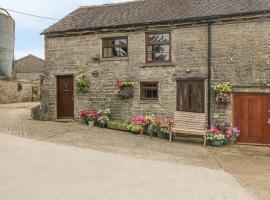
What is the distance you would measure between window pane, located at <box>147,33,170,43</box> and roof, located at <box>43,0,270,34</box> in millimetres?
660

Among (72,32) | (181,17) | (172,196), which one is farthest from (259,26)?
(172,196)

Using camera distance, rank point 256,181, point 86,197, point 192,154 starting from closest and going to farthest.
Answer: point 86,197 < point 256,181 < point 192,154

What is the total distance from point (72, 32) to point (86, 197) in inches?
499

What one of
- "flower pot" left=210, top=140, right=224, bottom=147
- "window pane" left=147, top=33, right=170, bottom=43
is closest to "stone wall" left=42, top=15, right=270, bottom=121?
"window pane" left=147, top=33, right=170, bottom=43

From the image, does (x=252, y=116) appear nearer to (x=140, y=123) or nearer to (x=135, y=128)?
(x=140, y=123)

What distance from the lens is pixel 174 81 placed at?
14.8 m

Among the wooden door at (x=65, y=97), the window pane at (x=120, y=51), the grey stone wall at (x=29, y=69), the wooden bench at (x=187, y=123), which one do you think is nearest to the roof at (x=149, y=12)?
the window pane at (x=120, y=51)

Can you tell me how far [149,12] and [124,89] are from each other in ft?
14.6

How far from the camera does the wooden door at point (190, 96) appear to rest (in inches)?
564

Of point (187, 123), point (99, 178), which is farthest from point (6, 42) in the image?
point (99, 178)

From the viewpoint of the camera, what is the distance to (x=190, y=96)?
47.6 feet

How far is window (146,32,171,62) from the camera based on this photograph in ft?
49.6

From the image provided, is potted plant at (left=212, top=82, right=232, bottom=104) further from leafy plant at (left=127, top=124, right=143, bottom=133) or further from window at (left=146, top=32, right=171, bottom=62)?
leafy plant at (left=127, top=124, right=143, bottom=133)

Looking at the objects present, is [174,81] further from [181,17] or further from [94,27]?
[94,27]
